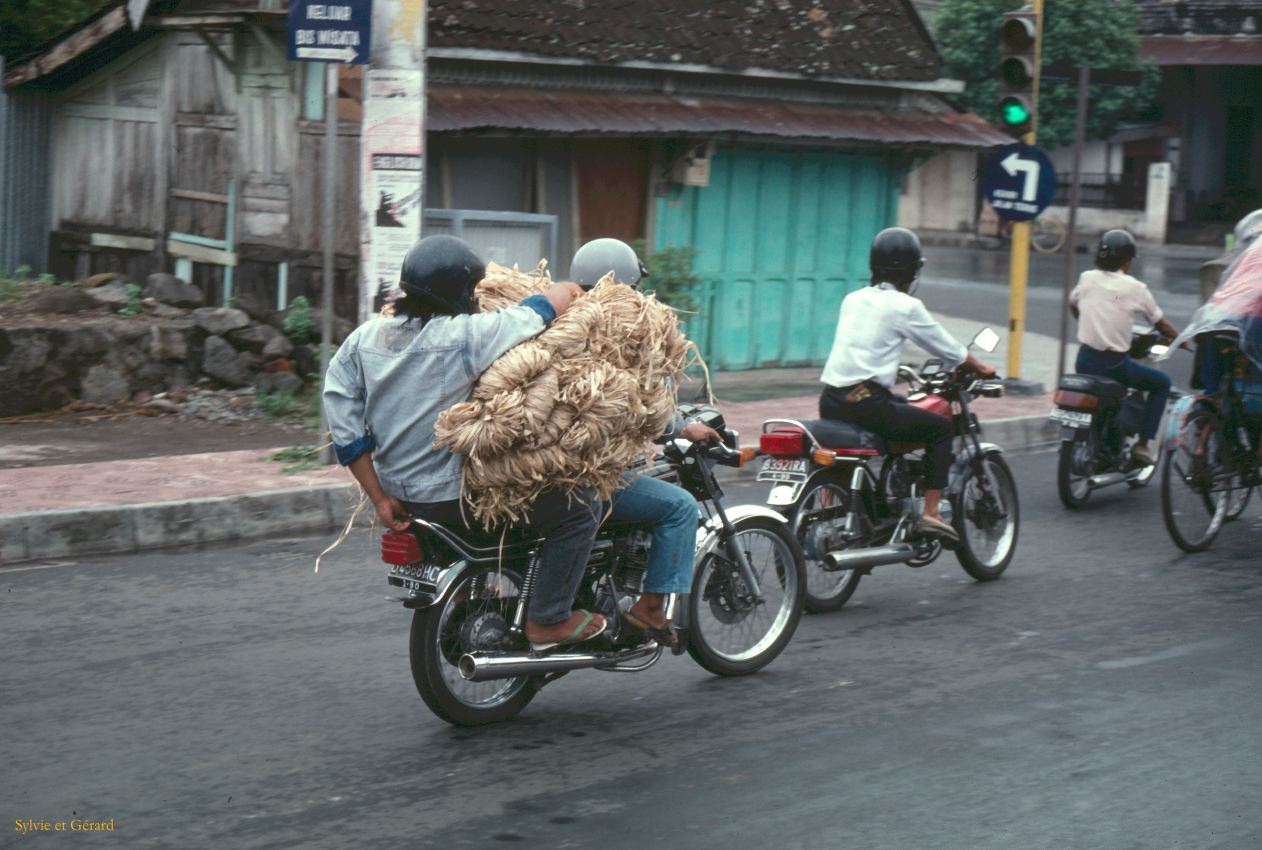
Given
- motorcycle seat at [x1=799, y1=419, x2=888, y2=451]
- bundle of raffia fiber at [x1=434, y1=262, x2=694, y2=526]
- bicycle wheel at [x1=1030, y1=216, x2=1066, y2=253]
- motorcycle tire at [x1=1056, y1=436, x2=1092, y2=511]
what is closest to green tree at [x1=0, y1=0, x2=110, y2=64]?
motorcycle tire at [x1=1056, y1=436, x2=1092, y2=511]

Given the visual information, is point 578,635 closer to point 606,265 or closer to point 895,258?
point 606,265

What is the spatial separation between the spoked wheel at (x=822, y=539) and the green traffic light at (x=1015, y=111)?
7270 mm

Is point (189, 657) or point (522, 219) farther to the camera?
point (522, 219)

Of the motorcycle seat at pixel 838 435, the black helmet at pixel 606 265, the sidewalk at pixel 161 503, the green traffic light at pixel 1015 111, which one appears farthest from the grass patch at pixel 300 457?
the green traffic light at pixel 1015 111

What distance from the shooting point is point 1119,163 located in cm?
4181

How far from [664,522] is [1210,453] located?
418 cm

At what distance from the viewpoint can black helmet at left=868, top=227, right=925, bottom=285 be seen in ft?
23.3

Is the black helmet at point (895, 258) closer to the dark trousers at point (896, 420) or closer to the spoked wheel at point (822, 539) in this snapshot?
the dark trousers at point (896, 420)

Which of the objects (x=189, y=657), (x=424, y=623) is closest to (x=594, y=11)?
(x=189, y=657)

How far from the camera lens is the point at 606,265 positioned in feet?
17.6

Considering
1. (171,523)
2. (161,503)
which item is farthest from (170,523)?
(161,503)

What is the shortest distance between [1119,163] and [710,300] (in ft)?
98.8

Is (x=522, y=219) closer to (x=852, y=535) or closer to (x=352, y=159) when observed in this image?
(x=352, y=159)

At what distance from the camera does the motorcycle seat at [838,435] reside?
7.03 m
